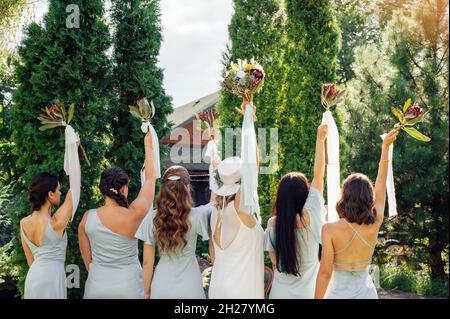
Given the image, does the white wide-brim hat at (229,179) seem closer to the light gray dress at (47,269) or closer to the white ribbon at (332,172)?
the white ribbon at (332,172)

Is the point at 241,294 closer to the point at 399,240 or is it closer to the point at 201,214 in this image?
the point at 201,214

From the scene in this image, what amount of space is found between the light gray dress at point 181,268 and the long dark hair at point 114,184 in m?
0.32

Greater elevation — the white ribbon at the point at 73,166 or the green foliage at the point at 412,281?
the white ribbon at the point at 73,166

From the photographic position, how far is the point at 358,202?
3660 millimetres

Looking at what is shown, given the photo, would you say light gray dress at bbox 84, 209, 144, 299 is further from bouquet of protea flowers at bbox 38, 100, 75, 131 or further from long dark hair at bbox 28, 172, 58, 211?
bouquet of protea flowers at bbox 38, 100, 75, 131

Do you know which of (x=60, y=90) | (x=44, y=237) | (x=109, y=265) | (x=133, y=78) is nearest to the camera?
(x=109, y=265)

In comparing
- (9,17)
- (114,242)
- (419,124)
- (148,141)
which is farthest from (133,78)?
(419,124)

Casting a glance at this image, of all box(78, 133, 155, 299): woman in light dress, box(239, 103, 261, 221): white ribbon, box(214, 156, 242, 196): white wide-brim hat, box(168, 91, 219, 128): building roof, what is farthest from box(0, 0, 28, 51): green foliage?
box(168, 91, 219, 128): building roof

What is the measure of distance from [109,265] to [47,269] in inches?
21.7

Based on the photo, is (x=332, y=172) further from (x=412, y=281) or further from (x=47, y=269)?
(x=412, y=281)

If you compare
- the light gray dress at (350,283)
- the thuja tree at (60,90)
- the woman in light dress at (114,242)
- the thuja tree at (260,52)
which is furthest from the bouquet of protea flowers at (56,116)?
the thuja tree at (260,52)

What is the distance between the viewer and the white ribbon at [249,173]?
12.4 ft

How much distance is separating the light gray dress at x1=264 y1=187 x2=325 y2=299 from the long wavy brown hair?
683 millimetres
